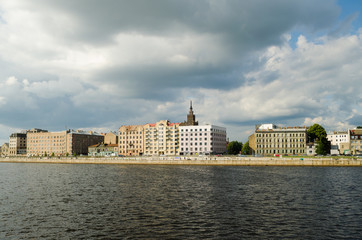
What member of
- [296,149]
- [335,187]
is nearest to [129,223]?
[335,187]

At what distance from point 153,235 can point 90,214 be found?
11.9 m

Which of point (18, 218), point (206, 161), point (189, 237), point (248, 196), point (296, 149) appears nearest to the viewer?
point (189, 237)

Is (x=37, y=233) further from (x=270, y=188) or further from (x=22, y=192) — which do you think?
(x=270, y=188)

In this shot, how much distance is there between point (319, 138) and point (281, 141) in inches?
847

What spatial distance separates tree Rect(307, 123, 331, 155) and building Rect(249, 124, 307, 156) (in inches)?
243

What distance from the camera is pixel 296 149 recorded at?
171 m

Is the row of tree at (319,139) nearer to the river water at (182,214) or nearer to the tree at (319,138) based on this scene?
the tree at (319,138)

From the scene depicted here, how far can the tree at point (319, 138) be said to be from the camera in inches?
5546

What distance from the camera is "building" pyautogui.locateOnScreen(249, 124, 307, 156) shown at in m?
172

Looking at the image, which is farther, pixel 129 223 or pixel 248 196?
pixel 248 196

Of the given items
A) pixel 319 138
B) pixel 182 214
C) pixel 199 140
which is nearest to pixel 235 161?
pixel 319 138

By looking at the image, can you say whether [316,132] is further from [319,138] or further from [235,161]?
[235,161]

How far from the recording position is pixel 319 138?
15788cm

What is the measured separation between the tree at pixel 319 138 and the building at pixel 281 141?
617 cm
